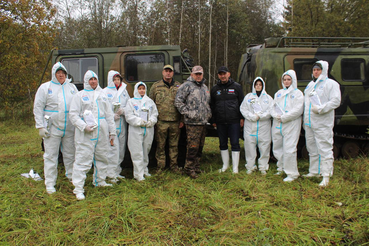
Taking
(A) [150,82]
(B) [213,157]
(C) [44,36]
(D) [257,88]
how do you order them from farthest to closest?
(C) [44,36]
(B) [213,157]
(A) [150,82]
(D) [257,88]

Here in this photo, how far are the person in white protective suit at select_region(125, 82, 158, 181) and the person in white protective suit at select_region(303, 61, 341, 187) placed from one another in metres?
2.59

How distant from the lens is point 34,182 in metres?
4.63

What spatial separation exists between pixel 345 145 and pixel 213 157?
2.89m

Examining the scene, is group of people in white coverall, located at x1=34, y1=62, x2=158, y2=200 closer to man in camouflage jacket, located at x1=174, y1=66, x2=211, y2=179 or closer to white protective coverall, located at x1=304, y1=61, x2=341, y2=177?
man in camouflage jacket, located at x1=174, y1=66, x2=211, y2=179

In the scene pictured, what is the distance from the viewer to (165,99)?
16.3 feet

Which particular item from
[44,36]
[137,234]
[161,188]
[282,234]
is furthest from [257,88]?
[44,36]

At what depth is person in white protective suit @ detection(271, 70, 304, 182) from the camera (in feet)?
15.1

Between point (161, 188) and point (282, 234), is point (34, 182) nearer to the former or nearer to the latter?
point (161, 188)

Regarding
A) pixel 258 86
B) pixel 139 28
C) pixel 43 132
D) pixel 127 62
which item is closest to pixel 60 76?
pixel 43 132

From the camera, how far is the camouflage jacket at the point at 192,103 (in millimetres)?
4816

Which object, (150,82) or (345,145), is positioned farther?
(345,145)

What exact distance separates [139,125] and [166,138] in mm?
658

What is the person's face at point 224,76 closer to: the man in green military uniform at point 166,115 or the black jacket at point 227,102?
the black jacket at point 227,102

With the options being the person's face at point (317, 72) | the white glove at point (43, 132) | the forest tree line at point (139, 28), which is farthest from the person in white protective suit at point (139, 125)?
the forest tree line at point (139, 28)
